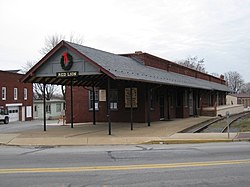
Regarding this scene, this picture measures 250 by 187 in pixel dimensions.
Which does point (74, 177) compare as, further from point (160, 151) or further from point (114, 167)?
point (160, 151)

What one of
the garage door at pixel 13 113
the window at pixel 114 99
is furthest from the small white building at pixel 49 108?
the window at pixel 114 99

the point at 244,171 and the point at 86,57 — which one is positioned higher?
the point at 86,57

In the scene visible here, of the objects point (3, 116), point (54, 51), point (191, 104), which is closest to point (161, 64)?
point (191, 104)

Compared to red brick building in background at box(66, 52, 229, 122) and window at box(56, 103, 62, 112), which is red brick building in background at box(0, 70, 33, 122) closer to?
window at box(56, 103, 62, 112)

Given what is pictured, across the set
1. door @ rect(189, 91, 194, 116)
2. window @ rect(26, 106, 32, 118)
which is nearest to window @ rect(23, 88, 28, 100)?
window @ rect(26, 106, 32, 118)

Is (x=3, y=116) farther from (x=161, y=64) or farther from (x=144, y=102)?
(x=144, y=102)

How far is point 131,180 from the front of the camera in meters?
8.43

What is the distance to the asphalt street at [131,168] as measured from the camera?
8297mm

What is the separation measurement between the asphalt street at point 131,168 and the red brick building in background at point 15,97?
39.7 meters

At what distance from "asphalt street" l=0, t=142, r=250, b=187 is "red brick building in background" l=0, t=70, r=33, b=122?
3966 centimetres

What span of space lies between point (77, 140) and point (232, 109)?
3574cm

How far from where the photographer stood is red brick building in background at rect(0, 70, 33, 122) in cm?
5116

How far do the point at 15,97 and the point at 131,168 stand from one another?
47.1 metres

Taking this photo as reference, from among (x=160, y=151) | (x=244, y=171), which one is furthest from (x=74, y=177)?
(x=160, y=151)
